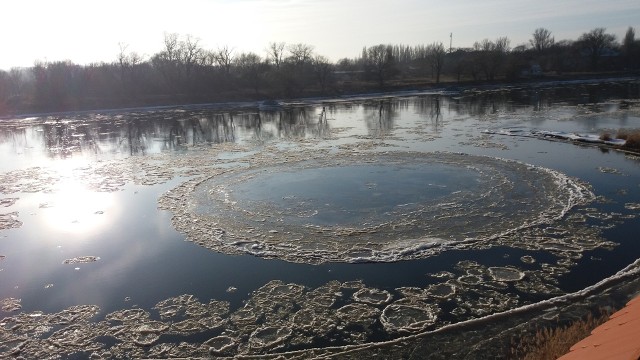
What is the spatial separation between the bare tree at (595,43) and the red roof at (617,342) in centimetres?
9040

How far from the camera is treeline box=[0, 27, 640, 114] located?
65.3m

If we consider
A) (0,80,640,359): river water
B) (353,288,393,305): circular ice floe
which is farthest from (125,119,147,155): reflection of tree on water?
(353,288,393,305): circular ice floe

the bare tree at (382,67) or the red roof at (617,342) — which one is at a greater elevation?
the bare tree at (382,67)

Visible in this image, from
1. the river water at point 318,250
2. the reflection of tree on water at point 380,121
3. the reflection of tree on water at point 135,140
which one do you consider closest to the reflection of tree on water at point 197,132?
the reflection of tree on water at point 135,140

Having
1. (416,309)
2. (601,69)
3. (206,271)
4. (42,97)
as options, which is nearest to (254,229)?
(206,271)

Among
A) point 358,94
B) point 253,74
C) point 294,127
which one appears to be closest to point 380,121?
point 294,127

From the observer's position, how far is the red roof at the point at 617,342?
2.64 meters

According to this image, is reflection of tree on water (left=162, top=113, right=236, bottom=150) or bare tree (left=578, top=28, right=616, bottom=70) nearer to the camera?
reflection of tree on water (left=162, top=113, right=236, bottom=150)

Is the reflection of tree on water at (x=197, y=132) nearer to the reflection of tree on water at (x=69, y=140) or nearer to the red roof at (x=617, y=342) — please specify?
the reflection of tree on water at (x=69, y=140)

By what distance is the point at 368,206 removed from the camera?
12.5m

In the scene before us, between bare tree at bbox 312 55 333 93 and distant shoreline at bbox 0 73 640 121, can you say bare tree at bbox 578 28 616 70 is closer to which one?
distant shoreline at bbox 0 73 640 121

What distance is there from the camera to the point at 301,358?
20.9ft

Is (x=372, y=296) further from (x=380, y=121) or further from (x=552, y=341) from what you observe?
(x=380, y=121)

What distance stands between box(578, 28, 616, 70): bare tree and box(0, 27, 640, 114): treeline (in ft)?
0.56
